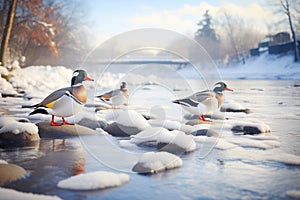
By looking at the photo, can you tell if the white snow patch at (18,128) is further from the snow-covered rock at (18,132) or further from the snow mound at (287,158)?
the snow mound at (287,158)

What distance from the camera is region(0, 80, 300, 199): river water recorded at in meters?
2.80

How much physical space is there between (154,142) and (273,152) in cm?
173

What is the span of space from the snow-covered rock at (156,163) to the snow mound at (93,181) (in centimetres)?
34

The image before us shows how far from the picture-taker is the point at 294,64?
120ft

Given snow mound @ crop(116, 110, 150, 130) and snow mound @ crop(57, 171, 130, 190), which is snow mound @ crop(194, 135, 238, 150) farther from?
snow mound @ crop(57, 171, 130, 190)

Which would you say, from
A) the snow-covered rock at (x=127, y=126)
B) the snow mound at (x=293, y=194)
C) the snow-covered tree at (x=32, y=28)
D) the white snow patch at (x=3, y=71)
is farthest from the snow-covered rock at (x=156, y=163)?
the snow-covered tree at (x=32, y=28)

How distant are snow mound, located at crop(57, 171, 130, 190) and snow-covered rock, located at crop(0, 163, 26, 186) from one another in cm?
48

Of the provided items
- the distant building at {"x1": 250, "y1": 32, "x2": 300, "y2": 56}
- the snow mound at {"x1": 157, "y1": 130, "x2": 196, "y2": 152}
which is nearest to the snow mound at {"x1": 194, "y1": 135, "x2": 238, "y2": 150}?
the snow mound at {"x1": 157, "y1": 130, "x2": 196, "y2": 152}

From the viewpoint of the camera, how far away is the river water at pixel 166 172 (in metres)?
2.80

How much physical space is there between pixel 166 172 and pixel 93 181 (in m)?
0.85

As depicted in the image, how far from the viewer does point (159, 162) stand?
11.5ft

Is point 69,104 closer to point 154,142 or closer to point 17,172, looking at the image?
point 154,142

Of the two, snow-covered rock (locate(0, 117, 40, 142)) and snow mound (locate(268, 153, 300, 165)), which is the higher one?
snow-covered rock (locate(0, 117, 40, 142))

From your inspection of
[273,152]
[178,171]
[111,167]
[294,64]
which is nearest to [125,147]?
[111,167]
